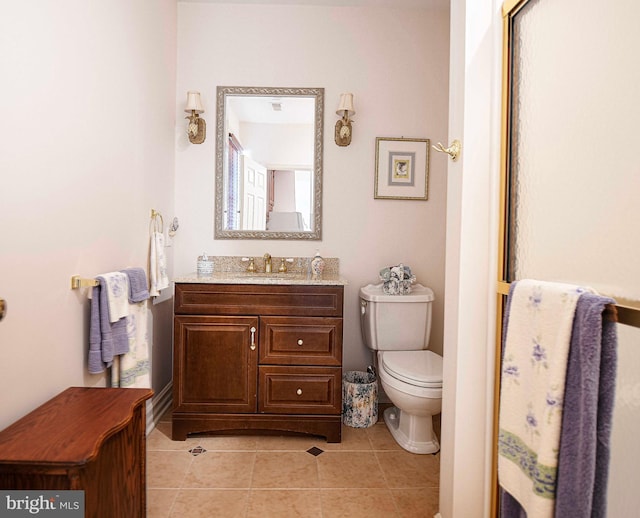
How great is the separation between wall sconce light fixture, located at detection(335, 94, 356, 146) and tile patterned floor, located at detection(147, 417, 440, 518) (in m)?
1.88

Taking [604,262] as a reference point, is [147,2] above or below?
above

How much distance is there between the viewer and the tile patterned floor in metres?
1.71

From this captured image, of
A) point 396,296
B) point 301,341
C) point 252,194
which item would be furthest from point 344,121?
point 301,341

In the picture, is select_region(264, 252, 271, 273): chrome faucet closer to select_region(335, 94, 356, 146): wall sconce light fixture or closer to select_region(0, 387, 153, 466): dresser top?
select_region(335, 94, 356, 146): wall sconce light fixture

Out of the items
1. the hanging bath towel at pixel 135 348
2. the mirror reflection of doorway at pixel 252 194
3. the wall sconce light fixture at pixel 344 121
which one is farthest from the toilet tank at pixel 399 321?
the hanging bath towel at pixel 135 348

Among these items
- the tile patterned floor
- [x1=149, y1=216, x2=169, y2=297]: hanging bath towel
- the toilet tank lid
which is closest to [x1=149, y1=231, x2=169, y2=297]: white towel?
[x1=149, y1=216, x2=169, y2=297]: hanging bath towel

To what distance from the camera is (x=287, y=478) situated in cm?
193

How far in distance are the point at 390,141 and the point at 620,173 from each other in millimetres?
2082

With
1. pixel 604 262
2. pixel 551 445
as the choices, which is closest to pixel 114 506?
pixel 551 445

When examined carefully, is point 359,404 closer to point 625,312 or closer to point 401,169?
point 401,169

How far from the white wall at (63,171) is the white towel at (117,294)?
0.28ft

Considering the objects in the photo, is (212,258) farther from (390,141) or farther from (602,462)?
(602,462)

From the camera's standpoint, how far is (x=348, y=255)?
2818 millimetres

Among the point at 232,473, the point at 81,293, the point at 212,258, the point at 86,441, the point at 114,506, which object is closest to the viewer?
the point at 86,441
